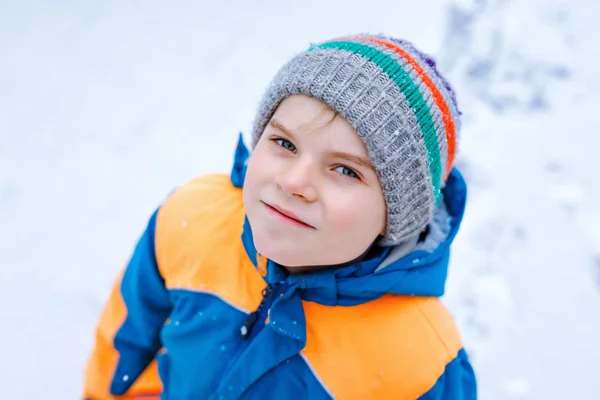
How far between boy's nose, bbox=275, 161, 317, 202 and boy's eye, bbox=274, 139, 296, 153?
0.06 metres

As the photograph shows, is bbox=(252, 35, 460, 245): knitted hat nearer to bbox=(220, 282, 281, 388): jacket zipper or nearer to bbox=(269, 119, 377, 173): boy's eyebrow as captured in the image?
bbox=(269, 119, 377, 173): boy's eyebrow

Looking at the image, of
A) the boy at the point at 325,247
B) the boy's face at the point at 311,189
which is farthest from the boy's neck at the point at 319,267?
the boy's face at the point at 311,189

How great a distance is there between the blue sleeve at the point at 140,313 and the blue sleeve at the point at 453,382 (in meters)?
0.77

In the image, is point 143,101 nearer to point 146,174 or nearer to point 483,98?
point 146,174

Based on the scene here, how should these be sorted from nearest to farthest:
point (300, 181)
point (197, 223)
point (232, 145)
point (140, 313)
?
1. point (300, 181)
2. point (197, 223)
3. point (140, 313)
4. point (232, 145)

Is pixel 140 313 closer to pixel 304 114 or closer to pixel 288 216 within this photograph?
pixel 288 216

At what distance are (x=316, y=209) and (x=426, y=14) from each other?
205 cm

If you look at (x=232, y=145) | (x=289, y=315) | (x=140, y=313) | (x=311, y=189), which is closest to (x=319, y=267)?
(x=289, y=315)

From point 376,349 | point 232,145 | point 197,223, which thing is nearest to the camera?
point 376,349

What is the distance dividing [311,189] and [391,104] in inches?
8.8

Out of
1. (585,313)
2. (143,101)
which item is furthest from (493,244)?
(143,101)

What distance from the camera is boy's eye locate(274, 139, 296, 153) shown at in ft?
3.34

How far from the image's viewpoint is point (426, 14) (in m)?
2.64

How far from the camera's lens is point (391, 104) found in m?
0.96
